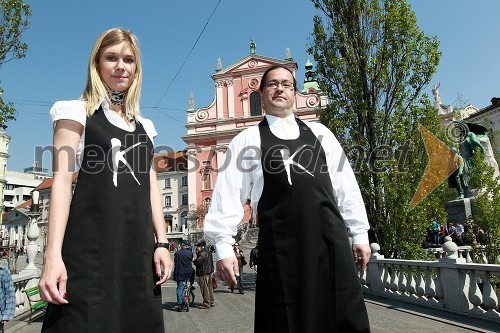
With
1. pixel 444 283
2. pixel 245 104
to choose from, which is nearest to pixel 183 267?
pixel 444 283

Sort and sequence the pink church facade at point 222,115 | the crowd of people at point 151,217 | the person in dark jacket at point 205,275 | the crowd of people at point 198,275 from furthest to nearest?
1. the pink church facade at point 222,115
2. the person in dark jacket at point 205,275
3. the crowd of people at point 198,275
4. the crowd of people at point 151,217

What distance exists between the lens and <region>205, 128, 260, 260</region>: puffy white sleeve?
2197 mm

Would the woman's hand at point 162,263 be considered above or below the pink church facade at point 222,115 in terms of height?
below

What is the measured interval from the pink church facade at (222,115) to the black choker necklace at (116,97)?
147 feet

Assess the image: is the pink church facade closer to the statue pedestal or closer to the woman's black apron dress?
the statue pedestal

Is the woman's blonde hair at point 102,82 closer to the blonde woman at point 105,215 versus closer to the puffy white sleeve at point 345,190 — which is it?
the blonde woman at point 105,215

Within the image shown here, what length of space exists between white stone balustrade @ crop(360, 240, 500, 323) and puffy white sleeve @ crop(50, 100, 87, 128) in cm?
652

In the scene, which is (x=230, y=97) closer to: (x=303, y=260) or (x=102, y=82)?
(x=102, y=82)

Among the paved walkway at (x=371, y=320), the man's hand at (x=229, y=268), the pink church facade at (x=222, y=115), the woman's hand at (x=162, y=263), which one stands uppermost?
the pink church facade at (x=222, y=115)

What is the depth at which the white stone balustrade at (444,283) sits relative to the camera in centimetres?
636

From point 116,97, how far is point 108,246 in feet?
2.82

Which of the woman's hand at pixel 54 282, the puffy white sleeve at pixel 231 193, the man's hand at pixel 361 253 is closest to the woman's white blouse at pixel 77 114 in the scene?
the woman's hand at pixel 54 282

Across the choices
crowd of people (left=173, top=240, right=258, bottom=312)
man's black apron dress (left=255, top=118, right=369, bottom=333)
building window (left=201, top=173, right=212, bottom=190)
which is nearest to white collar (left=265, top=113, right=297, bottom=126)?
man's black apron dress (left=255, top=118, right=369, bottom=333)

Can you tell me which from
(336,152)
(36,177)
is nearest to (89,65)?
Answer: (336,152)
